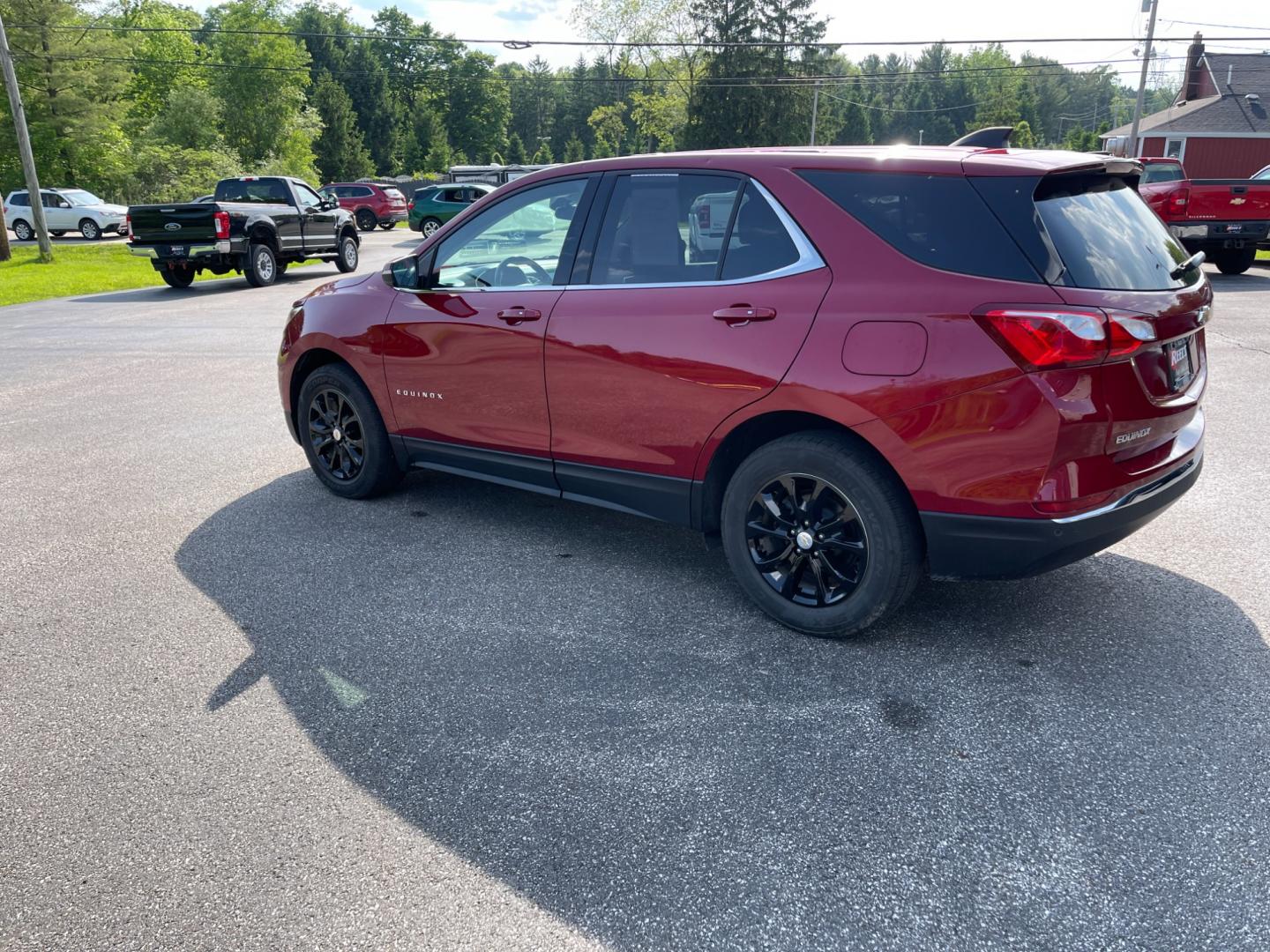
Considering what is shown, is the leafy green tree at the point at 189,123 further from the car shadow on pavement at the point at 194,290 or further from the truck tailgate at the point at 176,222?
the truck tailgate at the point at 176,222

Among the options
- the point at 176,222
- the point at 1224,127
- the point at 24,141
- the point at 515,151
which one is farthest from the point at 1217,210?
the point at 515,151

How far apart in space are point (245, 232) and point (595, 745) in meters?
16.7

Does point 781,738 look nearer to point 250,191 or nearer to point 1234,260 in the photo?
point 1234,260

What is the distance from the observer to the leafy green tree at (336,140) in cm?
7200

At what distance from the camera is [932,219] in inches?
134

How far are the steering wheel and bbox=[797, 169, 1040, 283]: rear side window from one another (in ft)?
4.61

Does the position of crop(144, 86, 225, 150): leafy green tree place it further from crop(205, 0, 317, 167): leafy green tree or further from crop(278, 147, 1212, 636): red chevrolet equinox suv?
crop(278, 147, 1212, 636): red chevrolet equinox suv

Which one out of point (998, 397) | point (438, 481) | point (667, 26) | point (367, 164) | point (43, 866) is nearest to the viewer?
point (43, 866)

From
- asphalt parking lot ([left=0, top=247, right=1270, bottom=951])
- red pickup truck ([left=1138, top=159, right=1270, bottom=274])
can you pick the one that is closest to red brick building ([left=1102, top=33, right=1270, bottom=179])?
red pickup truck ([left=1138, top=159, right=1270, bottom=274])

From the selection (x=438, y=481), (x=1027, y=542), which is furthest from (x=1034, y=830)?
(x=438, y=481)

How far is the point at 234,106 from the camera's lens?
169 ft

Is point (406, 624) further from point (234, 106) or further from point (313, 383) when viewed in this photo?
point (234, 106)

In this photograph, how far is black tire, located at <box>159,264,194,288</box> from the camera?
694 inches

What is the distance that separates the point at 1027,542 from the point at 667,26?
69.7 meters
